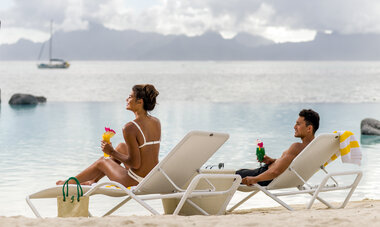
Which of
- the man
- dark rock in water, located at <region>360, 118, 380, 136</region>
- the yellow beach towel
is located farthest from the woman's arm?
dark rock in water, located at <region>360, 118, 380, 136</region>

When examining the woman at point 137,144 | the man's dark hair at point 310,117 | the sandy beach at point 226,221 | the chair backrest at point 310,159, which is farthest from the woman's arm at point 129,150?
the man's dark hair at point 310,117

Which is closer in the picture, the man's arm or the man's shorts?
the man's arm

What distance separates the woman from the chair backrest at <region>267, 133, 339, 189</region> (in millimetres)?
1100

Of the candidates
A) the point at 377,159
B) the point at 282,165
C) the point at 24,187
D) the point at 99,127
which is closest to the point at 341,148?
the point at 282,165

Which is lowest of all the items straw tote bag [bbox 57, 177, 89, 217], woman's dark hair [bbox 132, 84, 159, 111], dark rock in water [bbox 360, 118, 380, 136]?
straw tote bag [bbox 57, 177, 89, 217]

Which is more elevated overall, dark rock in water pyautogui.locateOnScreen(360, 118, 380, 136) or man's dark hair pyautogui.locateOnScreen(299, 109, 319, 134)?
man's dark hair pyautogui.locateOnScreen(299, 109, 319, 134)

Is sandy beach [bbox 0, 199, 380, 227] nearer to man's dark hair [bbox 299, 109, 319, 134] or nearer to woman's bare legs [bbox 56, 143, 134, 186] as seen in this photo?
woman's bare legs [bbox 56, 143, 134, 186]

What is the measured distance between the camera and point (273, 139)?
13734 millimetres

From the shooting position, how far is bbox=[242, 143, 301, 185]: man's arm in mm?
5289

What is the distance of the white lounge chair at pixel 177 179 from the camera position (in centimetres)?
468

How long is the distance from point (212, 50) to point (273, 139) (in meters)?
170

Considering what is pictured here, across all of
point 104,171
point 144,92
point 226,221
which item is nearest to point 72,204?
point 104,171

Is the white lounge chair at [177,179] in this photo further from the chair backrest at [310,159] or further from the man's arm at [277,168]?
the chair backrest at [310,159]

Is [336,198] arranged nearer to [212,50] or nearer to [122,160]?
[122,160]
